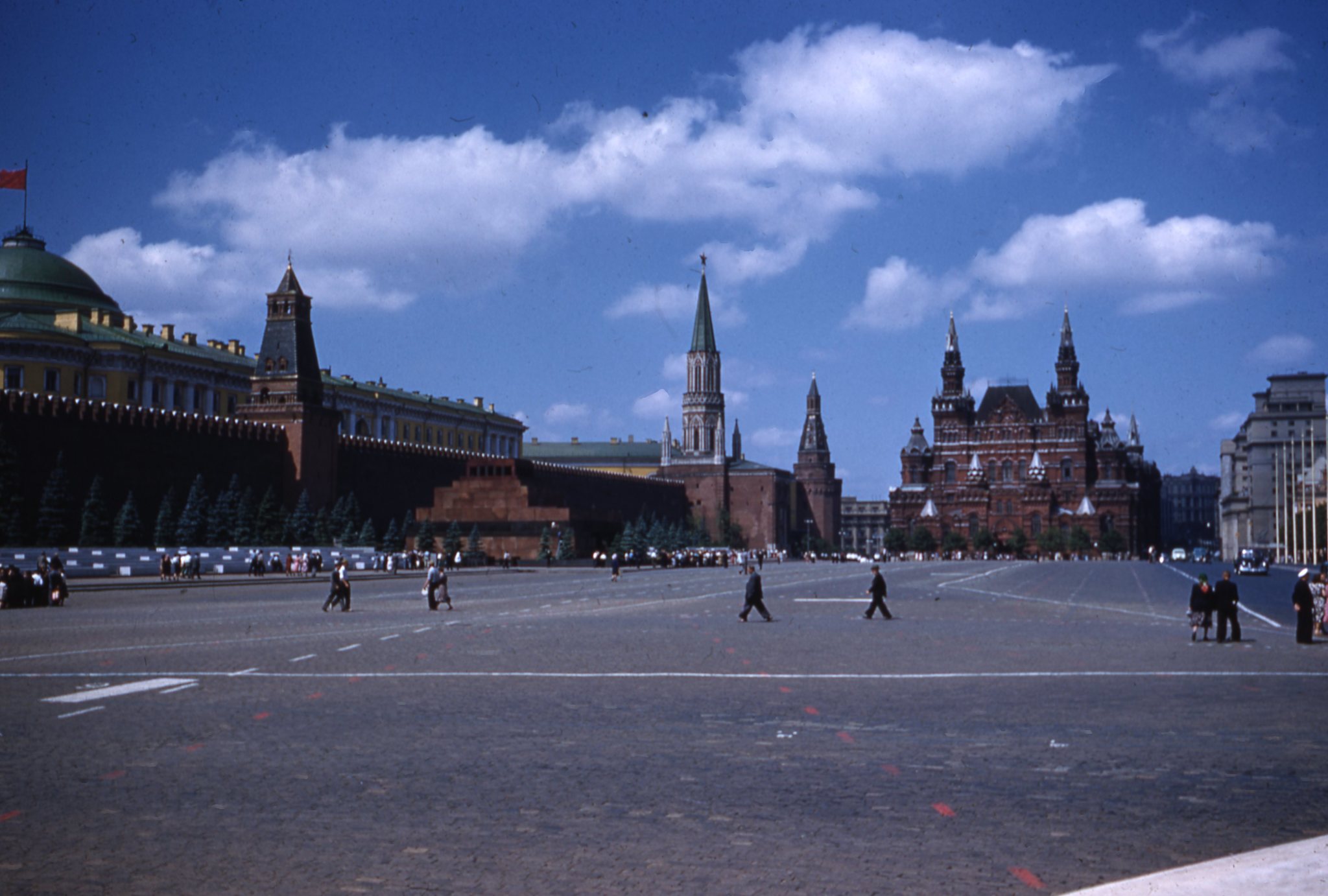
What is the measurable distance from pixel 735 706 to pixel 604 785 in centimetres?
409

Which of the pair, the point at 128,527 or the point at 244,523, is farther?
the point at 244,523

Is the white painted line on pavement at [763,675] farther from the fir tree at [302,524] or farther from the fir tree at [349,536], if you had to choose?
the fir tree at [349,536]

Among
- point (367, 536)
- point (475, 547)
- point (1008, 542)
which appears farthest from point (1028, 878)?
point (1008, 542)

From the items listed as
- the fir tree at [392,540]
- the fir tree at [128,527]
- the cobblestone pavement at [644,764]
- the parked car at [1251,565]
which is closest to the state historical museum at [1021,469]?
the parked car at [1251,565]

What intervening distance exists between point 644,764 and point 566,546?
8040 centimetres

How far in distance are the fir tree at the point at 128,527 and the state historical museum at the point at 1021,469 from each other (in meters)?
118

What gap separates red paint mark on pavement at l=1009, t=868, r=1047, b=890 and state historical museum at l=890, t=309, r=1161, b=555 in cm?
15920

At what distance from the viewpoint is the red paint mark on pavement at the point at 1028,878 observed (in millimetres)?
5773

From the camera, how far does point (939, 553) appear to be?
165m

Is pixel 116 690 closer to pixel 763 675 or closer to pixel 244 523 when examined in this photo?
pixel 763 675

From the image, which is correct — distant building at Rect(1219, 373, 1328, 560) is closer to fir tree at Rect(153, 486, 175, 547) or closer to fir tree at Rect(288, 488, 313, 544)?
fir tree at Rect(288, 488, 313, 544)

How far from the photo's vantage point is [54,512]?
60.9 metres

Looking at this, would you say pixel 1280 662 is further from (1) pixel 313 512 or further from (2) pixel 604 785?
(1) pixel 313 512

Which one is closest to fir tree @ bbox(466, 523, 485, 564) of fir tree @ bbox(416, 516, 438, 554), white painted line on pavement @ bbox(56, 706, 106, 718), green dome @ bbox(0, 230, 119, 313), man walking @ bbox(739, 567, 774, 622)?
fir tree @ bbox(416, 516, 438, 554)
